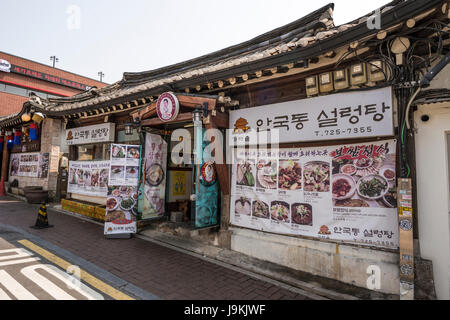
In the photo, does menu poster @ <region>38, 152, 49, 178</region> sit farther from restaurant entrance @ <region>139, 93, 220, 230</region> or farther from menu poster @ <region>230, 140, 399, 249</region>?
menu poster @ <region>230, 140, 399, 249</region>

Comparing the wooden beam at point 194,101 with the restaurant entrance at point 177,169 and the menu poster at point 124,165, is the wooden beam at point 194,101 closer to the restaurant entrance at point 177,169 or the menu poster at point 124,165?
the restaurant entrance at point 177,169

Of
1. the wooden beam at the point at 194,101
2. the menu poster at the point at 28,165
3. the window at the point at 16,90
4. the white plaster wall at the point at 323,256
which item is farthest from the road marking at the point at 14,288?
the window at the point at 16,90

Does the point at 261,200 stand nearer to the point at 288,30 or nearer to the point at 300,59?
the point at 300,59

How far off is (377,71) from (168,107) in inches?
180

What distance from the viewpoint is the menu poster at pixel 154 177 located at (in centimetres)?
778

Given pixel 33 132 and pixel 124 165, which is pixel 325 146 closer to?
pixel 124 165

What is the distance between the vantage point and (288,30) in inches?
275

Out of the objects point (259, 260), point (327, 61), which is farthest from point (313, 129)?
point (259, 260)

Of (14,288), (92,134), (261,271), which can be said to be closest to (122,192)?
(14,288)

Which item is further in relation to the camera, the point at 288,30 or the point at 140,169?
the point at 140,169

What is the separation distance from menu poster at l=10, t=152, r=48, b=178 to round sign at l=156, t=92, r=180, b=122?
10.1 meters

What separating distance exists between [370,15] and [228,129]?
12.3 feet

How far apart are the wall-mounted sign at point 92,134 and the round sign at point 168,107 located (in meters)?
4.25

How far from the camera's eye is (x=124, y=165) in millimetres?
7406
